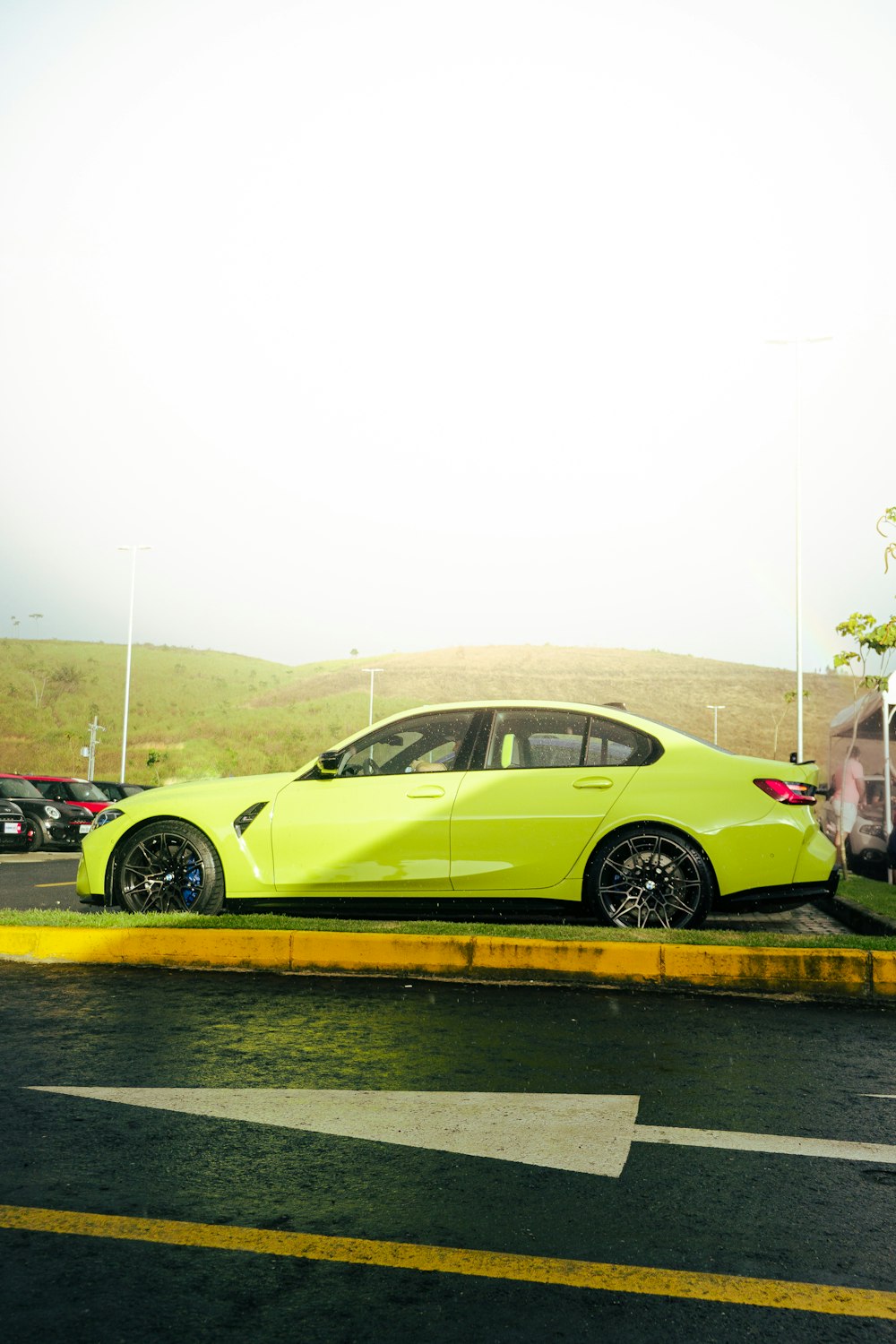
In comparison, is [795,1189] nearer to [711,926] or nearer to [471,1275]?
[471,1275]

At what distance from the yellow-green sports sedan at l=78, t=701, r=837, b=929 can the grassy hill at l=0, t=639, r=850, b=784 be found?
167 feet

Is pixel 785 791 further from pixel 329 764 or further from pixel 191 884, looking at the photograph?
pixel 191 884

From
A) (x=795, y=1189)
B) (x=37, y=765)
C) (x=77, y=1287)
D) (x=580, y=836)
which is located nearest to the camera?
(x=77, y=1287)

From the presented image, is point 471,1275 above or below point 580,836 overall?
below

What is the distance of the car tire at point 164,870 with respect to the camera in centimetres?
782

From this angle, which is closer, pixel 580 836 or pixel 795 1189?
pixel 795 1189

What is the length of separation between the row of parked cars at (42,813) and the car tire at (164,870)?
12.2 m

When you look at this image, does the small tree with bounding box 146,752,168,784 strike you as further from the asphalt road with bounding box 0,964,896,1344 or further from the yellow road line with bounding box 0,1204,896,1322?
the yellow road line with bounding box 0,1204,896,1322

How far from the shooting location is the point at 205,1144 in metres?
3.77

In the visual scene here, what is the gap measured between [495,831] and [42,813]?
1501cm

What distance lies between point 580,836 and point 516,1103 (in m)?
3.27

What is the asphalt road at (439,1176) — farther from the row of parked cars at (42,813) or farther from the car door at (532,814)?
the row of parked cars at (42,813)

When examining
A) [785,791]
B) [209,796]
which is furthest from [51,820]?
[785,791]

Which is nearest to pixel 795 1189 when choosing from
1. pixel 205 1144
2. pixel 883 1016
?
pixel 205 1144
